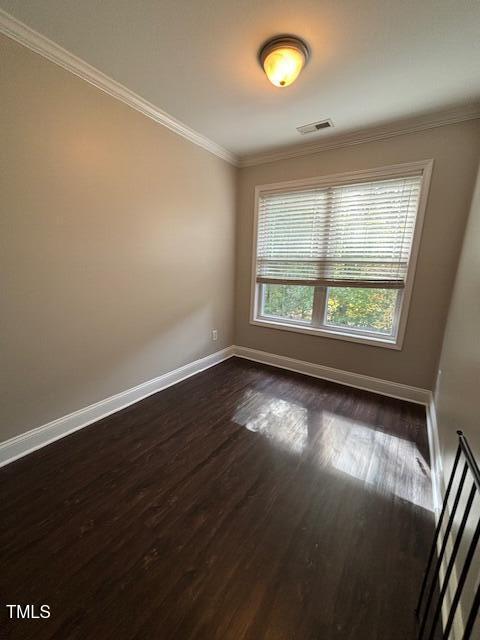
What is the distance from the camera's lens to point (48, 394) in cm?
200

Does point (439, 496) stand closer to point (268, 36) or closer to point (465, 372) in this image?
point (465, 372)

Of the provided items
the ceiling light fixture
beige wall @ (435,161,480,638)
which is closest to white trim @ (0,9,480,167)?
beige wall @ (435,161,480,638)

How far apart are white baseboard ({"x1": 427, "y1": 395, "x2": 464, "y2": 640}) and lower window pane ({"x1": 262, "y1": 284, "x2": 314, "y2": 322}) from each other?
160 cm

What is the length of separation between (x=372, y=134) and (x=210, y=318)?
263cm

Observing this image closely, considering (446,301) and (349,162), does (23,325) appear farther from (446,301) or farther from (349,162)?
(446,301)

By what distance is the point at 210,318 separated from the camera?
11.4ft

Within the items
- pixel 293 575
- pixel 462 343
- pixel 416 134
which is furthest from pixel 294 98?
pixel 293 575

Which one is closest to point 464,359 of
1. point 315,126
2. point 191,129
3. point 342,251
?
point 342,251

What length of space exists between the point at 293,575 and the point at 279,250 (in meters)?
3.04

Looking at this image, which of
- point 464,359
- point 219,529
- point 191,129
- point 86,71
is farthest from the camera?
point 191,129

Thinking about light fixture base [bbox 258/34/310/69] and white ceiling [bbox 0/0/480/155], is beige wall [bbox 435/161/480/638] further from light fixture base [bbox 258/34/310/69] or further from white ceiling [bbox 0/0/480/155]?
light fixture base [bbox 258/34/310/69]

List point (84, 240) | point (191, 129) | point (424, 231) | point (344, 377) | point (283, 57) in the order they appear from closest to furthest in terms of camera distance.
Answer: point (283, 57)
point (84, 240)
point (424, 231)
point (191, 129)
point (344, 377)

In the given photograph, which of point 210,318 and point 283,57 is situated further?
point 210,318

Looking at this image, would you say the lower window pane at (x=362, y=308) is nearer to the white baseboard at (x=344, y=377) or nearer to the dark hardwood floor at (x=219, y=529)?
the white baseboard at (x=344, y=377)
